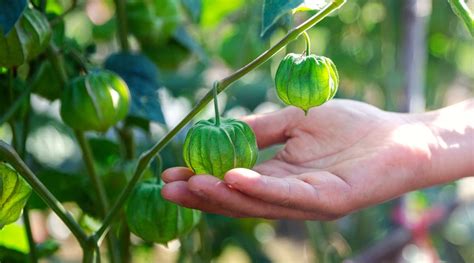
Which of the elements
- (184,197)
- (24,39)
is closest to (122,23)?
(24,39)

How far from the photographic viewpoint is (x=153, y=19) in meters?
1.21

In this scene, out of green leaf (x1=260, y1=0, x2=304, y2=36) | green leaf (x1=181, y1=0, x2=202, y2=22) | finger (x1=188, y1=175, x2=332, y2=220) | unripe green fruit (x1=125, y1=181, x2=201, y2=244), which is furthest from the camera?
green leaf (x1=181, y1=0, x2=202, y2=22)

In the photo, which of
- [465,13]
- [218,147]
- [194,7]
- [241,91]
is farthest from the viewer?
[241,91]

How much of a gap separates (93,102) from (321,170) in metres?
0.26

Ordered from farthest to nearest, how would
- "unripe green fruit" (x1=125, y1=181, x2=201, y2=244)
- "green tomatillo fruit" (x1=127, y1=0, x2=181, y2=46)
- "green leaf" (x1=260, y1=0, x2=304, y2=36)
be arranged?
"green tomatillo fruit" (x1=127, y1=0, x2=181, y2=46) < "unripe green fruit" (x1=125, y1=181, x2=201, y2=244) < "green leaf" (x1=260, y1=0, x2=304, y2=36)

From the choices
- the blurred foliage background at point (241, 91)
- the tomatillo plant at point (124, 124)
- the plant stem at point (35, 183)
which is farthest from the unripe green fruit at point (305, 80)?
the plant stem at point (35, 183)

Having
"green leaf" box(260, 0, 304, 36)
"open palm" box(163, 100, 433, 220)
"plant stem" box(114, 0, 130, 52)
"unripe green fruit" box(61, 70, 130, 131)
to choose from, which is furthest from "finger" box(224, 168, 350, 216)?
"plant stem" box(114, 0, 130, 52)

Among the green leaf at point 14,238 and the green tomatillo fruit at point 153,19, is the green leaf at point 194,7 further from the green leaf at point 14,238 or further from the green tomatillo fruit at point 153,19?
the green leaf at point 14,238

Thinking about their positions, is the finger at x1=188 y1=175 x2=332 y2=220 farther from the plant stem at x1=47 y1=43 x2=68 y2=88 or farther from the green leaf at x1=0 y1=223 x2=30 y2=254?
the green leaf at x1=0 y1=223 x2=30 y2=254

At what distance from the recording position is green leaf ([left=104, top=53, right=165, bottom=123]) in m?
1.06

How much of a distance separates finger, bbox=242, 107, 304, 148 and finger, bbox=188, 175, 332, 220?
0.22 m

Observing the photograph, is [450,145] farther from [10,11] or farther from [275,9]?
[10,11]

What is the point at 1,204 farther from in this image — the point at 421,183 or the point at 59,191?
Result: the point at 421,183

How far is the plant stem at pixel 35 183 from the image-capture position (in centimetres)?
77
